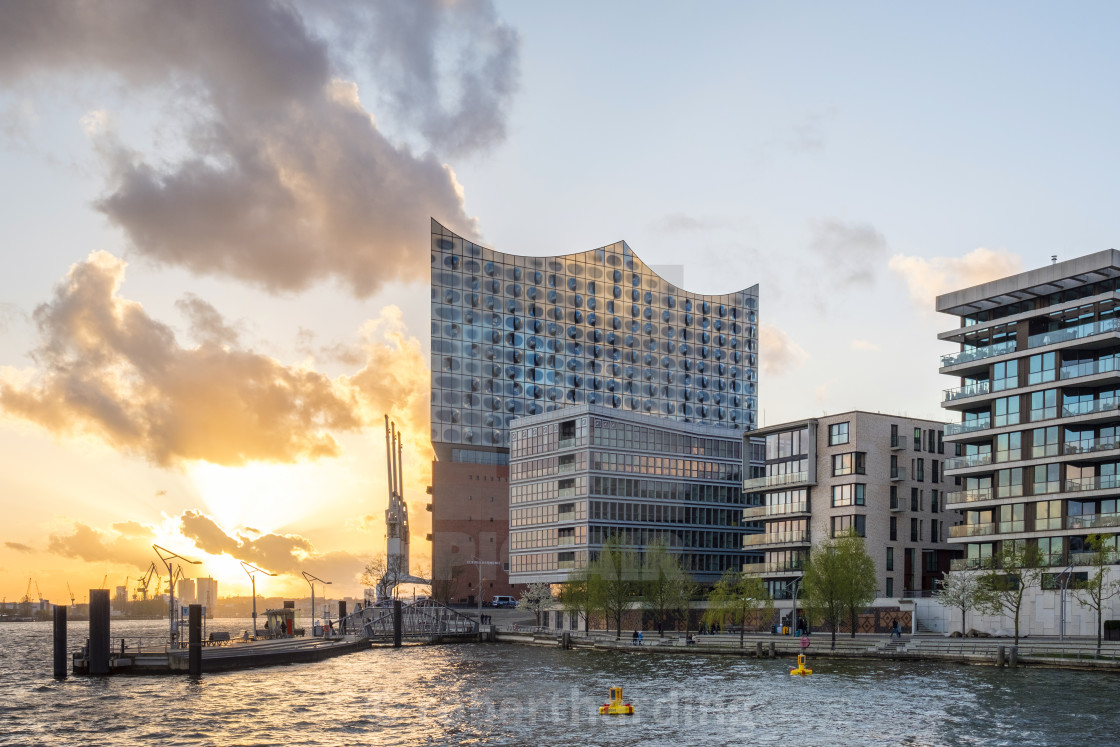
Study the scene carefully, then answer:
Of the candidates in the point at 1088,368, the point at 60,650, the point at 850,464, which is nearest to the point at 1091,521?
the point at 1088,368

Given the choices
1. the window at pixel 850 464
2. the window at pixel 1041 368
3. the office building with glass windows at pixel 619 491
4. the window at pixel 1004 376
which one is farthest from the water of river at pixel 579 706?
the office building with glass windows at pixel 619 491

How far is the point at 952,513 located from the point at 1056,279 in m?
41.0

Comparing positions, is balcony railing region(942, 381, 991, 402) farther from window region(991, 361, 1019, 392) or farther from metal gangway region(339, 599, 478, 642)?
metal gangway region(339, 599, 478, 642)

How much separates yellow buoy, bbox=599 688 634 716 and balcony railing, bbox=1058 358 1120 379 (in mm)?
65303

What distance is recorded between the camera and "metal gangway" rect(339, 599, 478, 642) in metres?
155

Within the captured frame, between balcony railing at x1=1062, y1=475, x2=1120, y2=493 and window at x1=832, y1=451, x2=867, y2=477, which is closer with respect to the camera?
balcony railing at x1=1062, y1=475, x2=1120, y2=493

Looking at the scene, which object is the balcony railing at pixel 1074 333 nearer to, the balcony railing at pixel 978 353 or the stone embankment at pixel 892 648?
the balcony railing at pixel 978 353

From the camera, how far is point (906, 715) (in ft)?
202

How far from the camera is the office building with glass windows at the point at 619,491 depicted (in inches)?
6914

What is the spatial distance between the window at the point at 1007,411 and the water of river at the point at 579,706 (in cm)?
3310

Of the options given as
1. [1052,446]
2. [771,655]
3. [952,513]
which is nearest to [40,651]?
[771,655]

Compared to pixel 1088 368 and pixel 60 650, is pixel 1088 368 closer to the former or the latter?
pixel 1088 368

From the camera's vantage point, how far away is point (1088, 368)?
11006 centimetres

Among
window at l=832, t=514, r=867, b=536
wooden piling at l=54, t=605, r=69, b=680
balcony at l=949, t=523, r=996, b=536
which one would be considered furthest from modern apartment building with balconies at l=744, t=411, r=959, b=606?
wooden piling at l=54, t=605, r=69, b=680
